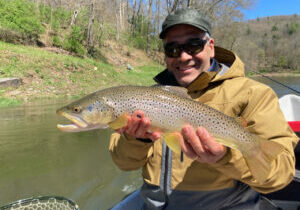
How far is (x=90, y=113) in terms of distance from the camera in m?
2.54

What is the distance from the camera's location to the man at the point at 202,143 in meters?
2.11

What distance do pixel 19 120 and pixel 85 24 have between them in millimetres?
21263

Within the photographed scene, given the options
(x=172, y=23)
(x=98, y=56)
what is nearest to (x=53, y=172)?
(x=172, y=23)

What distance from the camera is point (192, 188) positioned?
2432 millimetres

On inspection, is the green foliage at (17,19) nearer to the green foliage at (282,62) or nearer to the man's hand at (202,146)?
the man's hand at (202,146)

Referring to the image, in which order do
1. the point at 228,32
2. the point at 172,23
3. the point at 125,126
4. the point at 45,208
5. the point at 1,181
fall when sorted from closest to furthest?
the point at 125,126, the point at 172,23, the point at 45,208, the point at 1,181, the point at 228,32

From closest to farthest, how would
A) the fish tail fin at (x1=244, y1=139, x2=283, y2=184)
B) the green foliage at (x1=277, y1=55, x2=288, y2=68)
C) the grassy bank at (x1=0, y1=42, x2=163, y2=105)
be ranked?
the fish tail fin at (x1=244, y1=139, x2=283, y2=184) < the grassy bank at (x1=0, y1=42, x2=163, y2=105) < the green foliage at (x1=277, y1=55, x2=288, y2=68)

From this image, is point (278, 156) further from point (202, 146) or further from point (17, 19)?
point (17, 19)

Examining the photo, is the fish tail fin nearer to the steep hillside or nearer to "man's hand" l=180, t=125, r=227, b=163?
"man's hand" l=180, t=125, r=227, b=163

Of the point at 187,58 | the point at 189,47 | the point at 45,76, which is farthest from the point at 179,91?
the point at 45,76

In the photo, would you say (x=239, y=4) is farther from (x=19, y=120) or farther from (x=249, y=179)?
(x=249, y=179)

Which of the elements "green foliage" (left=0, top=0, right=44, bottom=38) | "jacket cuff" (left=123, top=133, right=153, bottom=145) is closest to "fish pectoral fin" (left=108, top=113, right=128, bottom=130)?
"jacket cuff" (left=123, top=133, right=153, bottom=145)

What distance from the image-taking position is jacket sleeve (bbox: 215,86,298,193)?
2096mm

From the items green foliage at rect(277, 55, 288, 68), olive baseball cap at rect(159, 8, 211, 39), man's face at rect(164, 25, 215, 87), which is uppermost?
olive baseball cap at rect(159, 8, 211, 39)
